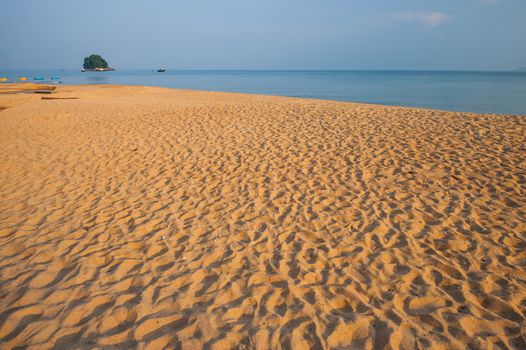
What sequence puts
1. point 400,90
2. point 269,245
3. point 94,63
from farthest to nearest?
point 94,63, point 400,90, point 269,245

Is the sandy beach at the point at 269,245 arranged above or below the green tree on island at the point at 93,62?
below

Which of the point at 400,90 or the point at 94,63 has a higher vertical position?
the point at 94,63

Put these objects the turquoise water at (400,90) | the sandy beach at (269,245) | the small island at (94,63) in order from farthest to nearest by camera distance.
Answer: the small island at (94,63)
the turquoise water at (400,90)
the sandy beach at (269,245)

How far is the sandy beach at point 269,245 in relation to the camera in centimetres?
267

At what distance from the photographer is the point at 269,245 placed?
152 inches

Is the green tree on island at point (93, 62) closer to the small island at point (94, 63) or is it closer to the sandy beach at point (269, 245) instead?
the small island at point (94, 63)

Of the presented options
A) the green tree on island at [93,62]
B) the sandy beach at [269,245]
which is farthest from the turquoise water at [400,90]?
the green tree on island at [93,62]

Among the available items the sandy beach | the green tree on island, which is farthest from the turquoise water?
the green tree on island

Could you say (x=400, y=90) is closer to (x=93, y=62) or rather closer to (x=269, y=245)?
(x=269, y=245)

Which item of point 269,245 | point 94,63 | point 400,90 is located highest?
point 94,63

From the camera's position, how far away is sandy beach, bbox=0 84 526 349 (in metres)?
2.67

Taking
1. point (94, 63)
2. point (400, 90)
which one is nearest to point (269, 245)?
point (400, 90)

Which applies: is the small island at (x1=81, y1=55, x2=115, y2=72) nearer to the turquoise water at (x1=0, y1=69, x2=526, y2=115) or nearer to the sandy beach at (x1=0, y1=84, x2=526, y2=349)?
the turquoise water at (x1=0, y1=69, x2=526, y2=115)

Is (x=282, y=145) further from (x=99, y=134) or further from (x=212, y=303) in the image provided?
(x=99, y=134)
